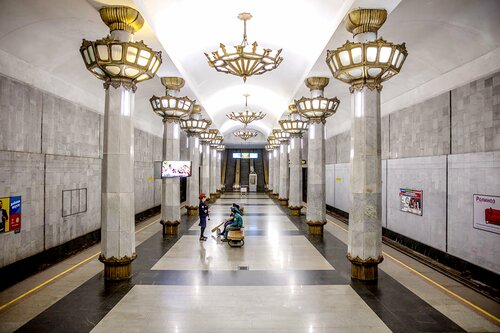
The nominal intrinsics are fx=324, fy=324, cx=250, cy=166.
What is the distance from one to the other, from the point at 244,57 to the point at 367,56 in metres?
3.17

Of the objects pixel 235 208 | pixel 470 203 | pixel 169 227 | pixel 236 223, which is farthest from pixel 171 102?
pixel 470 203

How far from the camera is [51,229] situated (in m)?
7.41

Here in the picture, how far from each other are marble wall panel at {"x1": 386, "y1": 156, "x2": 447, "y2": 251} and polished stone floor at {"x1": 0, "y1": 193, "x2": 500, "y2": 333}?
963mm

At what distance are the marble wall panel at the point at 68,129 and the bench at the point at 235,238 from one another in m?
4.64

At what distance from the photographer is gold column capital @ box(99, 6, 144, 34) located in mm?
5637

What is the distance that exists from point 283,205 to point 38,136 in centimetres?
1438

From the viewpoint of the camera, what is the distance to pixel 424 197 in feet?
27.3

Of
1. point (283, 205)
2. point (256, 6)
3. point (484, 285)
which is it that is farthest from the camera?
point (283, 205)

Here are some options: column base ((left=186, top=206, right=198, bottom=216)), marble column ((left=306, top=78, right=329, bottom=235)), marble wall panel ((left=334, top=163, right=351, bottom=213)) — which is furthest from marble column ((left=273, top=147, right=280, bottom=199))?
marble column ((left=306, top=78, right=329, bottom=235))

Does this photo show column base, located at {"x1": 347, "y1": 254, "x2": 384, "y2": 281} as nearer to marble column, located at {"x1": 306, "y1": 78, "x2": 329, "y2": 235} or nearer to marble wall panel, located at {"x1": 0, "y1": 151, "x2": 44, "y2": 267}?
marble column, located at {"x1": 306, "y1": 78, "x2": 329, "y2": 235}

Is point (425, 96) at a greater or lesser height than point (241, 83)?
lesser

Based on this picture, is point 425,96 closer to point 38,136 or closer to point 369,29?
point 369,29

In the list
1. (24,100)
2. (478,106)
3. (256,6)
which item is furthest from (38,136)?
(478,106)

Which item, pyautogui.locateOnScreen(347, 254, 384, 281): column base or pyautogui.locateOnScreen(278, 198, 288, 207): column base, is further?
pyautogui.locateOnScreen(278, 198, 288, 207): column base
